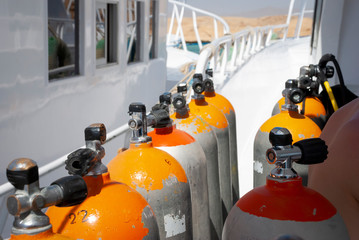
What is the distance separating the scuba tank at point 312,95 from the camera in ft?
8.23

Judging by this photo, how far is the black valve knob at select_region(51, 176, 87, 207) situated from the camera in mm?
1059

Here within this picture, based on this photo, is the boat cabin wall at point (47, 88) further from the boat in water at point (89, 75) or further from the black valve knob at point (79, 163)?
the black valve knob at point (79, 163)

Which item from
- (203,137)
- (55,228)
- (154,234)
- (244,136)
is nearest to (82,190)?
(55,228)

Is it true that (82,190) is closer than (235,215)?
Yes

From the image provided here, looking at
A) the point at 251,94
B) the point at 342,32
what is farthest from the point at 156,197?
the point at 251,94

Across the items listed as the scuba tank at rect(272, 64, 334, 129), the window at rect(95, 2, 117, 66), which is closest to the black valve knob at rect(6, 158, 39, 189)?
the scuba tank at rect(272, 64, 334, 129)

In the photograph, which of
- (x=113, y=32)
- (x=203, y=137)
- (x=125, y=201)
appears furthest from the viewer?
(x=113, y=32)

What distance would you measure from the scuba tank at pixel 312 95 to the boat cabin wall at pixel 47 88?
1963mm

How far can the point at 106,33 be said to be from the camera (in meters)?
5.88

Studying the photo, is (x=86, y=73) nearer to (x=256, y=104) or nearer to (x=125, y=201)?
(x=256, y=104)

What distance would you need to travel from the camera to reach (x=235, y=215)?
129 centimetres

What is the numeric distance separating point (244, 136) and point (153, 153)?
3015mm

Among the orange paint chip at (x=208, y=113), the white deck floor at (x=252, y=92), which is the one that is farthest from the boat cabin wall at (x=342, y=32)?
the orange paint chip at (x=208, y=113)

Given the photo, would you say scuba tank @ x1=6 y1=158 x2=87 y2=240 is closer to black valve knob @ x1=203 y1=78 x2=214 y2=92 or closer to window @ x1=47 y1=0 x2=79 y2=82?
black valve knob @ x1=203 y1=78 x2=214 y2=92
